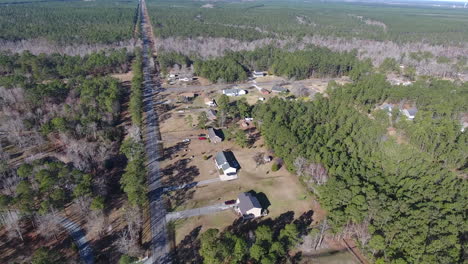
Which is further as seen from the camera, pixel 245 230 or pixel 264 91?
pixel 264 91

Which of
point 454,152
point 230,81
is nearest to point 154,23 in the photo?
point 230,81

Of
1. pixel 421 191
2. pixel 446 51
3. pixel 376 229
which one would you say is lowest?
pixel 376 229

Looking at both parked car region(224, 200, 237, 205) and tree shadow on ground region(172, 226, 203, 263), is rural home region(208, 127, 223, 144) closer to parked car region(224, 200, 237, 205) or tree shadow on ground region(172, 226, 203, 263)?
parked car region(224, 200, 237, 205)

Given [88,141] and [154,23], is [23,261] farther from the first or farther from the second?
[154,23]

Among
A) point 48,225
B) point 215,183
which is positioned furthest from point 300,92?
point 48,225

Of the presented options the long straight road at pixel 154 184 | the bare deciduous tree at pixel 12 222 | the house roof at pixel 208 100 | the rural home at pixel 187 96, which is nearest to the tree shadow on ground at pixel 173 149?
the long straight road at pixel 154 184

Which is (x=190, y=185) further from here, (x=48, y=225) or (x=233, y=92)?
(x=233, y=92)
